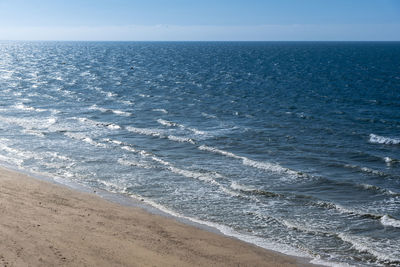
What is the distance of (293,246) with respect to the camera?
48.3 ft

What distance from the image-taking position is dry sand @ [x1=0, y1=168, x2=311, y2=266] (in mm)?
12156

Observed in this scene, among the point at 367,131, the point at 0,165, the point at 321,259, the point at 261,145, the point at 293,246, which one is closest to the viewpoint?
the point at 321,259

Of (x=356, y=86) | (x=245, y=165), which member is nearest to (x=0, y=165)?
(x=245, y=165)

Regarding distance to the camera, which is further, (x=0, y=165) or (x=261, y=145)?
(x=261, y=145)

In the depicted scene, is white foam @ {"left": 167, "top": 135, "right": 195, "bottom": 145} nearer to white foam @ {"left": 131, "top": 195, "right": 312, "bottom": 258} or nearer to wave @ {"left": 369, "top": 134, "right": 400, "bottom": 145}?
white foam @ {"left": 131, "top": 195, "right": 312, "bottom": 258}

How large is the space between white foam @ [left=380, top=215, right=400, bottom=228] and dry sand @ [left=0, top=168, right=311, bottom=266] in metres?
5.20

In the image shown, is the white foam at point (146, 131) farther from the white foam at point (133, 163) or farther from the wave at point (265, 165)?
the white foam at point (133, 163)

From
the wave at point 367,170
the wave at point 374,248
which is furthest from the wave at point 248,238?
the wave at point 367,170

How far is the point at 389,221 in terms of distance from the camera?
16594 mm

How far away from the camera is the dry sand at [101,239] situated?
1216 cm

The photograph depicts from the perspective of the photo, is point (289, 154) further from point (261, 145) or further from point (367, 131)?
point (367, 131)

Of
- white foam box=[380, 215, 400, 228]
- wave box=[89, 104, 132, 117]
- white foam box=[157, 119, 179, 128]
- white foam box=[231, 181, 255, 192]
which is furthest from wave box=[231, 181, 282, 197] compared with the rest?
wave box=[89, 104, 132, 117]

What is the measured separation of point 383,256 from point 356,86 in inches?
1819

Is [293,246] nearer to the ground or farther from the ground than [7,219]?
nearer to the ground
